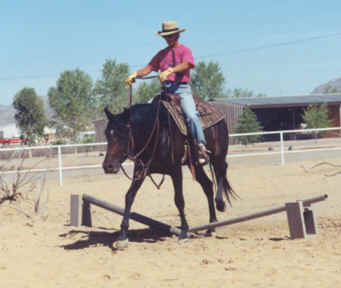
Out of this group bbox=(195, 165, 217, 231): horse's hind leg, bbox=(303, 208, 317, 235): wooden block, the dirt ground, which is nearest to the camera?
the dirt ground

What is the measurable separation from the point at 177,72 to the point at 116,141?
1.39 metres

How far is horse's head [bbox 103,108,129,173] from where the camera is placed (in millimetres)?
6473

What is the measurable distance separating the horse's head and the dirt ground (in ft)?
3.44

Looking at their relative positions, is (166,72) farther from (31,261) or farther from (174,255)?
(31,261)

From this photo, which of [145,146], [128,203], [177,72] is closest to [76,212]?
[128,203]

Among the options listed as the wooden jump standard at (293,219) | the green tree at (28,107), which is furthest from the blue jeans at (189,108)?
the green tree at (28,107)

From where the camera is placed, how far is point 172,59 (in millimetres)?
7242

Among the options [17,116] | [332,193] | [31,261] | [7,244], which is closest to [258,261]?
[31,261]

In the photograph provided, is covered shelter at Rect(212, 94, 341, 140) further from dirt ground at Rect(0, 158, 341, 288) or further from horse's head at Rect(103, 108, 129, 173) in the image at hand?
horse's head at Rect(103, 108, 129, 173)

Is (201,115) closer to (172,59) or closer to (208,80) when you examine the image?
(172,59)

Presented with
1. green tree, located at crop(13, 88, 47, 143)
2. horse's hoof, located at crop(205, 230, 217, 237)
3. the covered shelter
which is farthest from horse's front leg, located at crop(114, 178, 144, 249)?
green tree, located at crop(13, 88, 47, 143)

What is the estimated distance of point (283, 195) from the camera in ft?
38.1

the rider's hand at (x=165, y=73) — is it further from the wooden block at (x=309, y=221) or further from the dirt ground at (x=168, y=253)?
the wooden block at (x=309, y=221)

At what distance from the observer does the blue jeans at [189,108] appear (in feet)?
23.7
